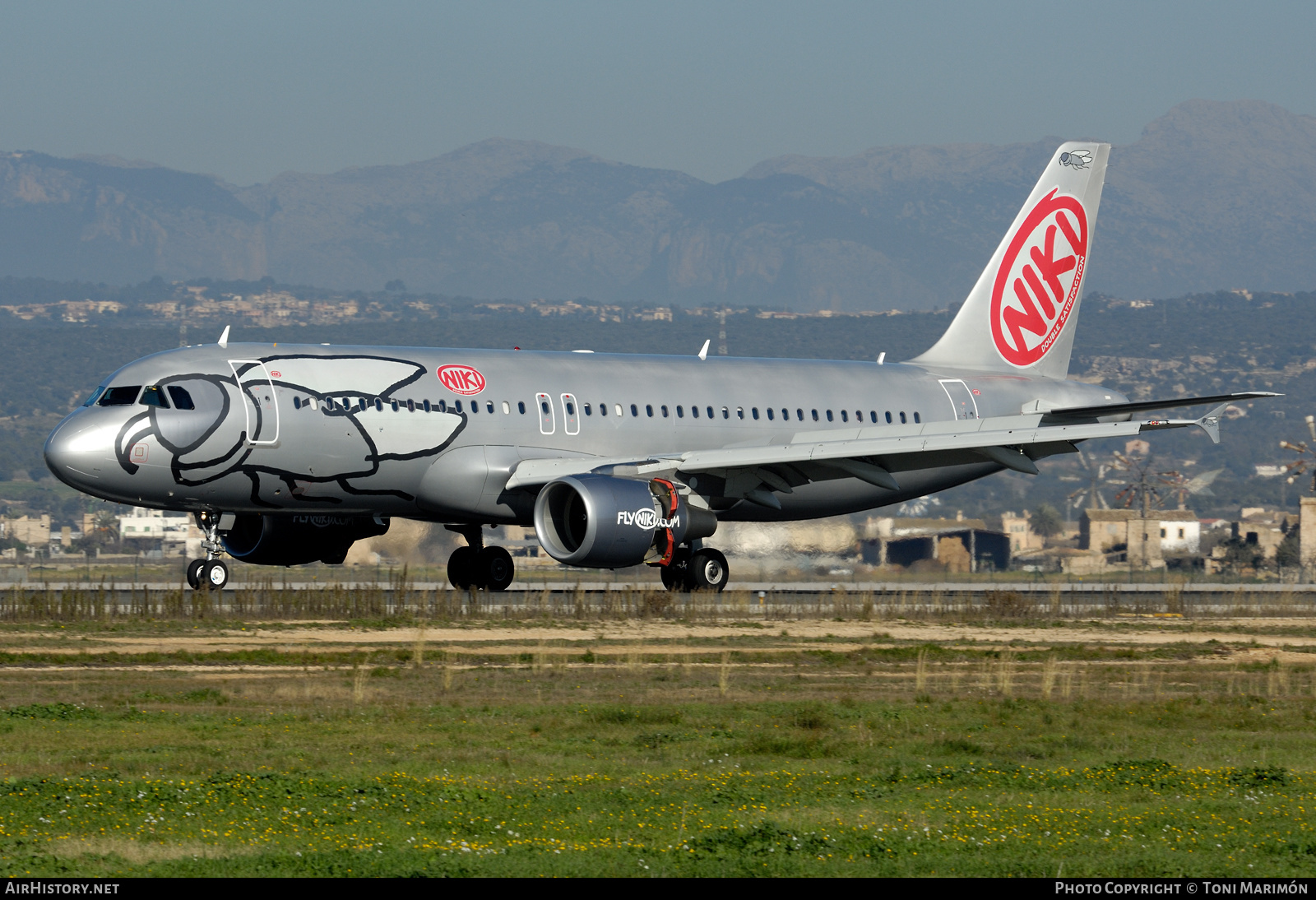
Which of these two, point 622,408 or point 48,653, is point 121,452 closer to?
point 48,653

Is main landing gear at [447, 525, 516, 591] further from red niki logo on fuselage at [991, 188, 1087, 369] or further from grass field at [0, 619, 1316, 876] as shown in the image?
red niki logo on fuselage at [991, 188, 1087, 369]

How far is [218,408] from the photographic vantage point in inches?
1303

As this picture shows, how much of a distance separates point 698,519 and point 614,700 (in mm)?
13837

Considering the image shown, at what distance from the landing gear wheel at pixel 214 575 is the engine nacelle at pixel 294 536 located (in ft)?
9.42

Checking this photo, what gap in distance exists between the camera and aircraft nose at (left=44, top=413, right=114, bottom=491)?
32.2 meters

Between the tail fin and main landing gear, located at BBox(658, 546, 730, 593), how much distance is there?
1031 cm

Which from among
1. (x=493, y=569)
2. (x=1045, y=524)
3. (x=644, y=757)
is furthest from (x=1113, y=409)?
(x=1045, y=524)

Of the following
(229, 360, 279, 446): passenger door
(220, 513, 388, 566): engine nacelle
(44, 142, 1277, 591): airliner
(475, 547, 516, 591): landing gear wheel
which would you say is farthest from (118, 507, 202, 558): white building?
(229, 360, 279, 446): passenger door

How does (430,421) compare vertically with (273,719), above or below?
above

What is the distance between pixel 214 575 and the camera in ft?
112

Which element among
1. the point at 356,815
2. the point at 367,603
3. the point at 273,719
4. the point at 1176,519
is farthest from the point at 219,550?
the point at 1176,519

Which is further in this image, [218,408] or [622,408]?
[622,408]
